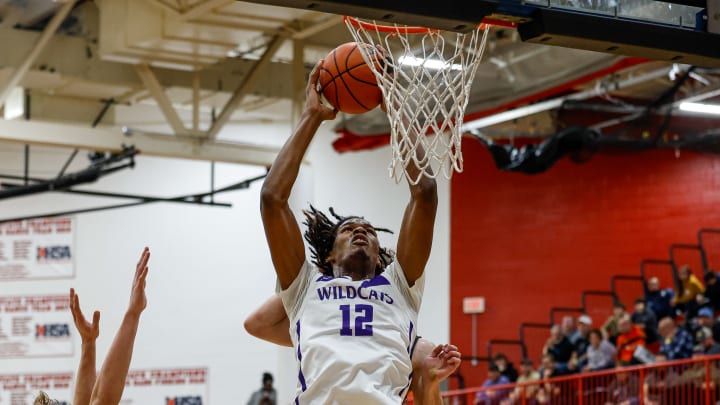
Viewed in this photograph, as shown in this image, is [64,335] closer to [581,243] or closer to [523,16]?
[581,243]

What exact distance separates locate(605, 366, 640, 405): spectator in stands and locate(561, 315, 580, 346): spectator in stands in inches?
171

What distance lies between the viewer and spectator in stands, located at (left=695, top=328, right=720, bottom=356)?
40.2 feet

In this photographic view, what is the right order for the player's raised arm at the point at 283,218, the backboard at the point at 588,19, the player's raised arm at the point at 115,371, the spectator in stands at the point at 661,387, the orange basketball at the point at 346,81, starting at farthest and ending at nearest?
the spectator in stands at the point at 661,387 < the orange basketball at the point at 346,81 < the backboard at the point at 588,19 < the player's raised arm at the point at 283,218 < the player's raised arm at the point at 115,371

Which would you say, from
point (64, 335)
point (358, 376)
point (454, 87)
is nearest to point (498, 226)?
point (64, 335)

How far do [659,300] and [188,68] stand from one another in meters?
7.27

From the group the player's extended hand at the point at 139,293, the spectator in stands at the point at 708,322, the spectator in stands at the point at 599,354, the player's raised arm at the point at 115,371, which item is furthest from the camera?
the spectator in stands at the point at 599,354

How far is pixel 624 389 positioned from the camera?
440 inches

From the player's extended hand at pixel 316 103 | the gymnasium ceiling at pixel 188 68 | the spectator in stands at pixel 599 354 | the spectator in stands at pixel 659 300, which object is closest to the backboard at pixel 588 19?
the player's extended hand at pixel 316 103

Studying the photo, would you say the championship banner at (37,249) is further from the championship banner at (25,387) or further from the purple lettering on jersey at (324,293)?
the purple lettering on jersey at (324,293)

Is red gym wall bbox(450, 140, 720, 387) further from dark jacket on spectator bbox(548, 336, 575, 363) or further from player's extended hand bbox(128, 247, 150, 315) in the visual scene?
player's extended hand bbox(128, 247, 150, 315)

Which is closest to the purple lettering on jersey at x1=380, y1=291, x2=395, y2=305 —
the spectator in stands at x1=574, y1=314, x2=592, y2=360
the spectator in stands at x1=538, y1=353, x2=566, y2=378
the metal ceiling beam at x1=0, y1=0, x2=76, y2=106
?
the metal ceiling beam at x1=0, y1=0, x2=76, y2=106

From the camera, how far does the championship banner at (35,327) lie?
18.2 meters

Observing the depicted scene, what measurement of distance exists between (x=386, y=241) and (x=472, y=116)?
285cm

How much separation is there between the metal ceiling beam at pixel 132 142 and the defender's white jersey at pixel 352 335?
28.4ft
